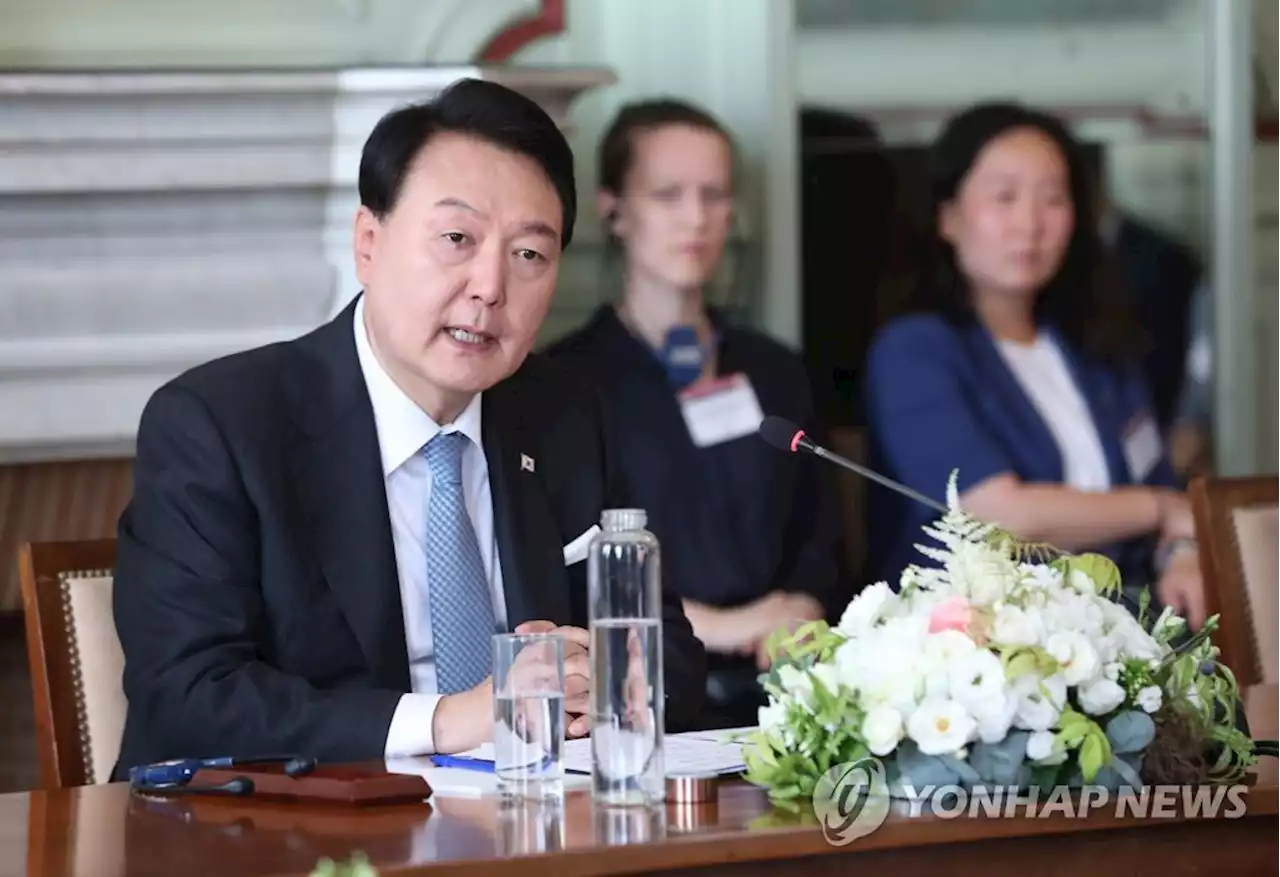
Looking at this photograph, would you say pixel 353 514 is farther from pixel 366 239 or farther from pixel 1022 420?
pixel 1022 420

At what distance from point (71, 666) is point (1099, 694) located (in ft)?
3.80

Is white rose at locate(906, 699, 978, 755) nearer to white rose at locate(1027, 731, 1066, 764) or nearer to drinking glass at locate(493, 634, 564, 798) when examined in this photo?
white rose at locate(1027, 731, 1066, 764)

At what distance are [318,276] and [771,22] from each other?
1.11 m

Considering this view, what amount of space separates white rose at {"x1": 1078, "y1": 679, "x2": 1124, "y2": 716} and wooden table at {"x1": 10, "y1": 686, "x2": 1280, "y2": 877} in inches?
3.1

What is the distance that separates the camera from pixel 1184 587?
3.65 meters

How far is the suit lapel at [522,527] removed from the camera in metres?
2.17

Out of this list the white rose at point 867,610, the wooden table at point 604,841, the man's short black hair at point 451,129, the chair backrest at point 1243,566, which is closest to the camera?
the wooden table at point 604,841

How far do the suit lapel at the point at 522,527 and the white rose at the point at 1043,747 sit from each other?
2.78ft

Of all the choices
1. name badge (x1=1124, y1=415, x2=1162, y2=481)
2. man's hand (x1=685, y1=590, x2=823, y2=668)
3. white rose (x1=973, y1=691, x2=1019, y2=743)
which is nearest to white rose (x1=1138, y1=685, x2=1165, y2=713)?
white rose (x1=973, y1=691, x2=1019, y2=743)

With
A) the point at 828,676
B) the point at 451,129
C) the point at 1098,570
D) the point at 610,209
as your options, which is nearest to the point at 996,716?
the point at 828,676

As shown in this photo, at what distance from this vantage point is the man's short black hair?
2191mm

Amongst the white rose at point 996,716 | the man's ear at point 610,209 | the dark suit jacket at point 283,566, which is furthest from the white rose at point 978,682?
the man's ear at point 610,209

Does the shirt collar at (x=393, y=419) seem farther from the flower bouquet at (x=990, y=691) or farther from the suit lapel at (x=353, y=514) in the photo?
the flower bouquet at (x=990, y=691)

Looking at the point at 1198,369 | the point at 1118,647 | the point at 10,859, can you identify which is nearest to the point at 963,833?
the point at 1118,647
